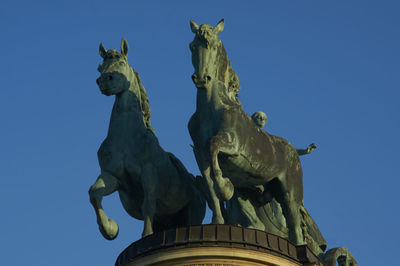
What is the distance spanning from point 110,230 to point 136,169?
156cm

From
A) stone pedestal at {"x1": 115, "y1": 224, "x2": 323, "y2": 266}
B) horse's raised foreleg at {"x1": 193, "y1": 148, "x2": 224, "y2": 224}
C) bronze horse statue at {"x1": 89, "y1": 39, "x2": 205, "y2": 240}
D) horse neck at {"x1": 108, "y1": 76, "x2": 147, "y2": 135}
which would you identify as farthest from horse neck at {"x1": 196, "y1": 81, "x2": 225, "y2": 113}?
stone pedestal at {"x1": 115, "y1": 224, "x2": 323, "y2": 266}

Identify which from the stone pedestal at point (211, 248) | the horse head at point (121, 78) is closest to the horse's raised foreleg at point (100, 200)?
the stone pedestal at point (211, 248)

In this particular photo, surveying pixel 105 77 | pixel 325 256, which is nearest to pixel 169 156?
pixel 105 77

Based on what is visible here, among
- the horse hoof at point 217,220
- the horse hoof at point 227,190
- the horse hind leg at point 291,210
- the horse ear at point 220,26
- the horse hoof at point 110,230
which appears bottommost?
the horse hoof at point 217,220

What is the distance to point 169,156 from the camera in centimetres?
2708

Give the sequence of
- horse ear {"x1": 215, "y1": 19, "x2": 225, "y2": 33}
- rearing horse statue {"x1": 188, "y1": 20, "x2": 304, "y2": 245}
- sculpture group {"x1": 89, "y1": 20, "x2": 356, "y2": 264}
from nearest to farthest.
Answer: rearing horse statue {"x1": 188, "y1": 20, "x2": 304, "y2": 245} → sculpture group {"x1": 89, "y1": 20, "x2": 356, "y2": 264} → horse ear {"x1": 215, "y1": 19, "x2": 225, "y2": 33}

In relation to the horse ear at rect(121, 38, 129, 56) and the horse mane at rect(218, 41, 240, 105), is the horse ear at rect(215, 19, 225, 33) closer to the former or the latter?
the horse mane at rect(218, 41, 240, 105)

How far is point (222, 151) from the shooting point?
25062 mm

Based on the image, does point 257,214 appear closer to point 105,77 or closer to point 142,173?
point 142,173

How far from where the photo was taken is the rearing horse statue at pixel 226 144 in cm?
2511

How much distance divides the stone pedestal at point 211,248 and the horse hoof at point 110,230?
1.20m

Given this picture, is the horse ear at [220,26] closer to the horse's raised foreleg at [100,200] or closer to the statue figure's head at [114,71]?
the statue figure's head at [114,71]

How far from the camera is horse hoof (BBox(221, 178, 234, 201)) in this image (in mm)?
24859

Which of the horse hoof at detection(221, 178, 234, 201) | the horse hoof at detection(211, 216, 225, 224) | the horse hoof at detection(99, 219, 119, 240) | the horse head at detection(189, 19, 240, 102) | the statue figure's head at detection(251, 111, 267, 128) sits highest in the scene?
the statue figure's head at detection(251, 111, 267, 128)
